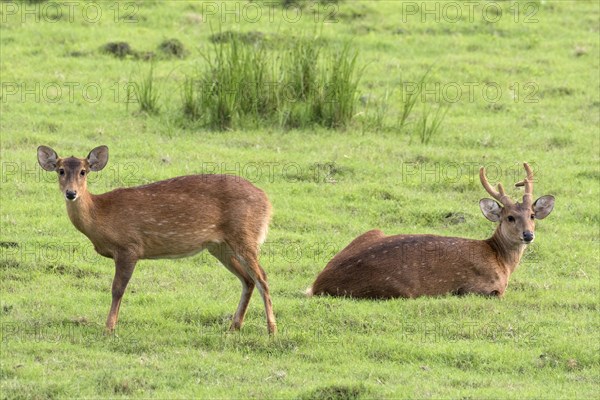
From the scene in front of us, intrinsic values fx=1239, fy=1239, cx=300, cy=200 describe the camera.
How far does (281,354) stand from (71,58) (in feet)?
32.3

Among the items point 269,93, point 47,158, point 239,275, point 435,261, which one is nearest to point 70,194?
point 47,158

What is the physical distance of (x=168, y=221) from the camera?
9.64 m

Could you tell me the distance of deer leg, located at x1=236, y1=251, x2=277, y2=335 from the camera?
31.6 ft

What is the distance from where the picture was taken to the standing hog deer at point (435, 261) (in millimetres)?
10828

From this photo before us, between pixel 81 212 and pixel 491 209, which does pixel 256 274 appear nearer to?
pixel 81 212

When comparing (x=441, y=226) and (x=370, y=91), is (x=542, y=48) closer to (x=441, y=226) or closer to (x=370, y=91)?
(x=370, y=91)

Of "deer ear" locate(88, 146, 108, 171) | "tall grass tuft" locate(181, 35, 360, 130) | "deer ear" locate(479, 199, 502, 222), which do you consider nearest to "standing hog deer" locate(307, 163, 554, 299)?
"deer ear" locate(479, 199, 502, 222)

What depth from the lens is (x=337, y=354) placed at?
920 centimetres

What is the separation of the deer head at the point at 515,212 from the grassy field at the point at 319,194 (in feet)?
1.75

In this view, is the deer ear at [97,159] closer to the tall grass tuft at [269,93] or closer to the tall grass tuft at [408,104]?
the tall grass tuft at [269,93]

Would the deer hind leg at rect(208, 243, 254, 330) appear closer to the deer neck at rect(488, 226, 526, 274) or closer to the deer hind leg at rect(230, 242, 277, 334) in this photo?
the deer hind leg at rect(230, 242, 277, 334)

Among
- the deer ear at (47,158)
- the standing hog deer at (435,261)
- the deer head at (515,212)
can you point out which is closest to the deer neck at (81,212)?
the deer ear at (47,158)

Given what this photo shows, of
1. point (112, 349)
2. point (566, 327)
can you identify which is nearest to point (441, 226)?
point (566, 327)

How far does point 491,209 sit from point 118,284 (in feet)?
12.7
